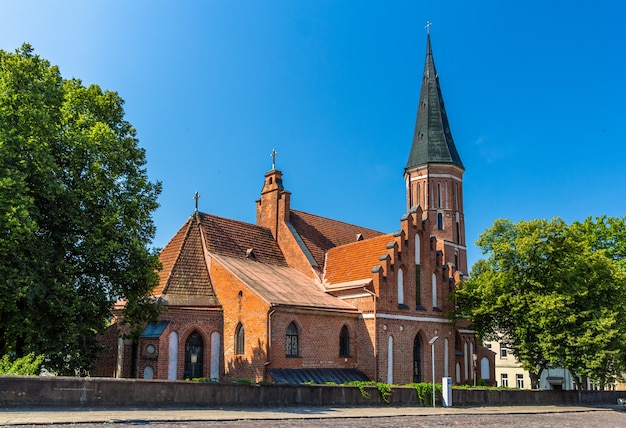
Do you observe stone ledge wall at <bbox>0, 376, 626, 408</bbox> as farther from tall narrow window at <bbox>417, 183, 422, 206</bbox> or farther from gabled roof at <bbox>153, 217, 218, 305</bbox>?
tall narrow window at <bbox>417, 183, 422, 206</bbox>

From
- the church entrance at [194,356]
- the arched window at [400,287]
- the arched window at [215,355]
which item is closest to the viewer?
the church entrance at [194,356]

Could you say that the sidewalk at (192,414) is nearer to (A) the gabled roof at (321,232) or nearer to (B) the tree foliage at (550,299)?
(B) the tree foliage at (550,299)

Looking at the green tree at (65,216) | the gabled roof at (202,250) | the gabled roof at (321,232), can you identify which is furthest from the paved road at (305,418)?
the gabled roof at (321,232)

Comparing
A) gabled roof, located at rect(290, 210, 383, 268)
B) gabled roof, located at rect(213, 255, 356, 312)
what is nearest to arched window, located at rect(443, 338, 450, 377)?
gabled roof, located at rect(213, 255, 356, 312)

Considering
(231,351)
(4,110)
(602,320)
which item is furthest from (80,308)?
(602,320)

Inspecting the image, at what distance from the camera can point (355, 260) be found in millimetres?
35531

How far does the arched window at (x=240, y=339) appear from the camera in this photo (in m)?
28.5

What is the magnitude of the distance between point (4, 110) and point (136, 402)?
34.4 ft

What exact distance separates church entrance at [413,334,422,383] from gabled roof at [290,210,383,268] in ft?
23.6

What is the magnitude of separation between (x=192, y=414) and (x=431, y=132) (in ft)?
160

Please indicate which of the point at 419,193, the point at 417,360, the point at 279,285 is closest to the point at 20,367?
the point at 279,285

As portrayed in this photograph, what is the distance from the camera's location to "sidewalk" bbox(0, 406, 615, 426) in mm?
14469

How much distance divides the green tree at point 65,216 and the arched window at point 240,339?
4.83 metres

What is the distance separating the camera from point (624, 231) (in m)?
42.2
